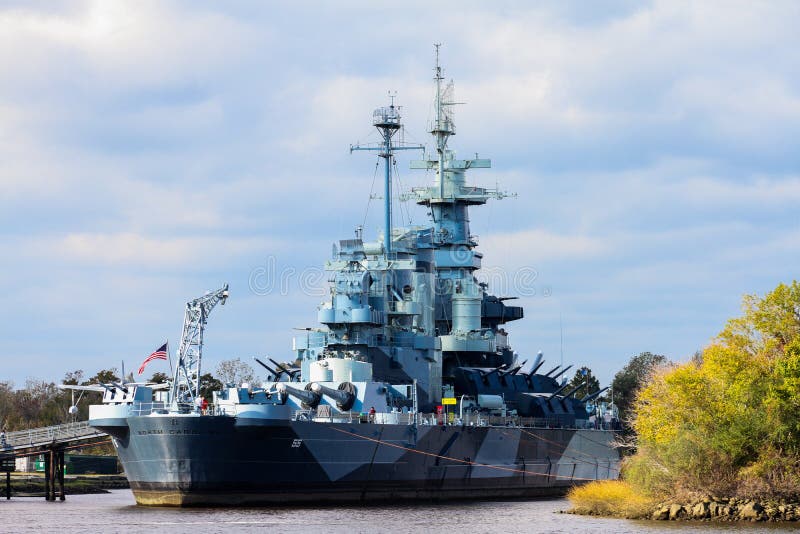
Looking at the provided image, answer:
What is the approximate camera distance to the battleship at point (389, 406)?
56.6 meters

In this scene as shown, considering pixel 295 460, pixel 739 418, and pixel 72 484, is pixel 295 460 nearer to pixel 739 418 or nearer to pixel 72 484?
pixel 739 418

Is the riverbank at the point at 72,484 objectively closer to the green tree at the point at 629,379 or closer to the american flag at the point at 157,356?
the american flag at the point at 157,356

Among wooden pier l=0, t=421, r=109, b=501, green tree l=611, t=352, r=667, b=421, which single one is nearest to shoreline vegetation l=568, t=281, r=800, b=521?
wooden pier l=0, t=421, r=109, b=501

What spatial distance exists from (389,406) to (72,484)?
25.2m

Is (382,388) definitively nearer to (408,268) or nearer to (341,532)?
(408,268)

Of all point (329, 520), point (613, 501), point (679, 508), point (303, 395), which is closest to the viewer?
point (679, 508)

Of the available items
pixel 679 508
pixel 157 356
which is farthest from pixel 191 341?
pixel 679 508

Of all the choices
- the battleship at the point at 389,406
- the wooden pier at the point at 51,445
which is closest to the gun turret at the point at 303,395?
the battleship at the point at 389,406

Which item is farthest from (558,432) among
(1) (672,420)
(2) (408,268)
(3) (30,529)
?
(3) (30,529)

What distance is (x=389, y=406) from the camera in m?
64.8

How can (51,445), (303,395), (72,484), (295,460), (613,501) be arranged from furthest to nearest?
(72,484), (51,445), (303,395), (295,460), (613,501)

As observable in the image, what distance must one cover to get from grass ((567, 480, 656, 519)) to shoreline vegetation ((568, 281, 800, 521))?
0.23 feet

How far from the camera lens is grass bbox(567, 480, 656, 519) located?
5319 centimetres

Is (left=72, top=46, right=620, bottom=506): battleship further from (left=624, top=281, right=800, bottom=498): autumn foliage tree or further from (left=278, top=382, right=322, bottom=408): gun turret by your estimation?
(left=624, top=281, right=800, bottom=498): autumn foliage tree
